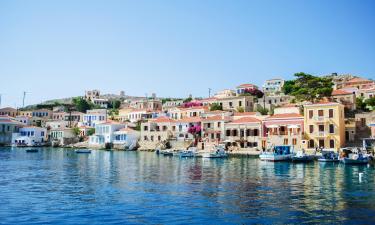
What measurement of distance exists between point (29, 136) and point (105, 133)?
23662 millimetres

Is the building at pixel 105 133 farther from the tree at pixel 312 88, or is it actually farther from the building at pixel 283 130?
the tree at pixel 312 88

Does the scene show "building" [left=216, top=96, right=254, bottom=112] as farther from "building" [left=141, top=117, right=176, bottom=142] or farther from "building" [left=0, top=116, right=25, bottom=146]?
"building" [left=0, top=116, right=25, bottom=146]

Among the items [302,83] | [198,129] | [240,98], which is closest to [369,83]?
[302,83]

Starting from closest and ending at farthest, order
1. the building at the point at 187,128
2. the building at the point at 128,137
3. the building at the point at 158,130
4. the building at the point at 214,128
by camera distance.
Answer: the building at the point at 214,128
the building at the point at 187,128
the building at the point at 158,130
the building at the point at 128,137

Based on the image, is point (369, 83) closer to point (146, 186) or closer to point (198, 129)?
point (198, 129)

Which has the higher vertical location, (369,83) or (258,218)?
(369,83)

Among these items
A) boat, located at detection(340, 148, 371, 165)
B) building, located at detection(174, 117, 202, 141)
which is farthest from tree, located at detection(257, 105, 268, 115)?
boat, located at detection(340, 148, 371, 165)

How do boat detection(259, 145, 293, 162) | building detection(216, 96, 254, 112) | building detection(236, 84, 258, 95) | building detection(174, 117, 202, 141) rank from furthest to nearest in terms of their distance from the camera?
building detection(236, 84, 258, 95) → building detection(216, 96, 254, 112) → building detection(174, 117, 202, 141) → boat detection(259, 145, 293, 162)

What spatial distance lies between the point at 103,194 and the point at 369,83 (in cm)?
7350

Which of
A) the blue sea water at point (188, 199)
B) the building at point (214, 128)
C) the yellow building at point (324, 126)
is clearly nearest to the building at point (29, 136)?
the building at point (214, 128)

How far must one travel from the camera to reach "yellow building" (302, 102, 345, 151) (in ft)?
153

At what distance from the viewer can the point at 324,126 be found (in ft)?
156

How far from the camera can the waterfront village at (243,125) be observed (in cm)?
4834

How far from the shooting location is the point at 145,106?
4013 inches
